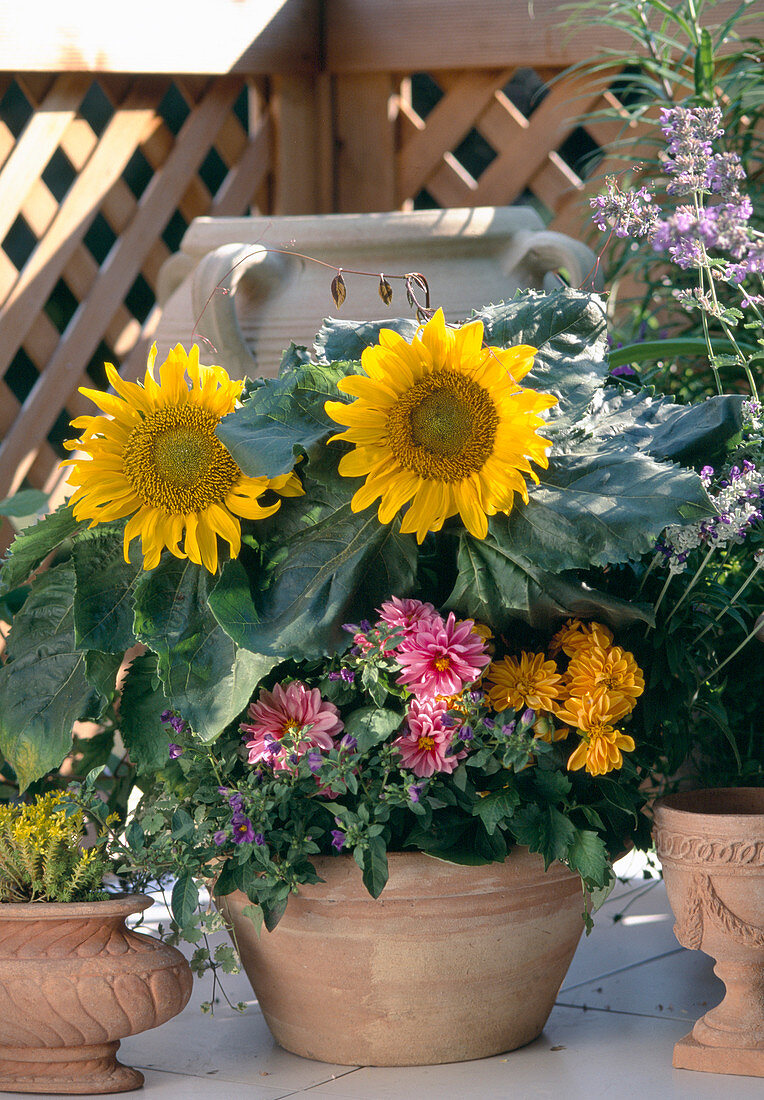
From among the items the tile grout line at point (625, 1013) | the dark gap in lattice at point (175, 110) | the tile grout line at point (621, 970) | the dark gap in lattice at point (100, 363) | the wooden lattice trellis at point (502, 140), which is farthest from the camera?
the dark gap in lattice at point (175, 110)

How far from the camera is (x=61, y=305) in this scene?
8.93ft

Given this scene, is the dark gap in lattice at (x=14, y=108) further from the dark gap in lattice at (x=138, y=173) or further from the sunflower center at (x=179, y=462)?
the sunflower center at (x=179, y=462)

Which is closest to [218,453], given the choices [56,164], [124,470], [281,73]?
[124,470]

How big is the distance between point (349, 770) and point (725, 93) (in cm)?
131

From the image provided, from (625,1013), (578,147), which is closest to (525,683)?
(625,1013)

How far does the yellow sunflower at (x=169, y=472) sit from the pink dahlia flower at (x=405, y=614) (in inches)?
4.7

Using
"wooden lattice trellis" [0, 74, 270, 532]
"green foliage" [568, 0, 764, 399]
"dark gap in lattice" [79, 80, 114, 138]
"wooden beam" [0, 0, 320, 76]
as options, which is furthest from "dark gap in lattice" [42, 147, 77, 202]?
"green foliage" [568, 0, 764, 399]

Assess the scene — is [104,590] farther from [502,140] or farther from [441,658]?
[502,140]

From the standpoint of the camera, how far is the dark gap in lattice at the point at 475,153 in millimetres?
3107

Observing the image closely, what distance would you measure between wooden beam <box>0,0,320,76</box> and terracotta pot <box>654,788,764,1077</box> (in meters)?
1.49

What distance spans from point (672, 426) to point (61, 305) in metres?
1.99

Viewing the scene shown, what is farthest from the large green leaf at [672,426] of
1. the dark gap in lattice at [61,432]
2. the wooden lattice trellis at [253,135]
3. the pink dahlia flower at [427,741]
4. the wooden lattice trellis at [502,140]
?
the dark gap in lattice at [61,432]

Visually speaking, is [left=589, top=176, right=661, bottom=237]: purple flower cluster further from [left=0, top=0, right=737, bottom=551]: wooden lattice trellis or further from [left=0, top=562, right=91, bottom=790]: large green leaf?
[left=0, top=0, right=737, bottom=551]: wooden lattice trellis

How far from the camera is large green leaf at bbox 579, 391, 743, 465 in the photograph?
984mm
